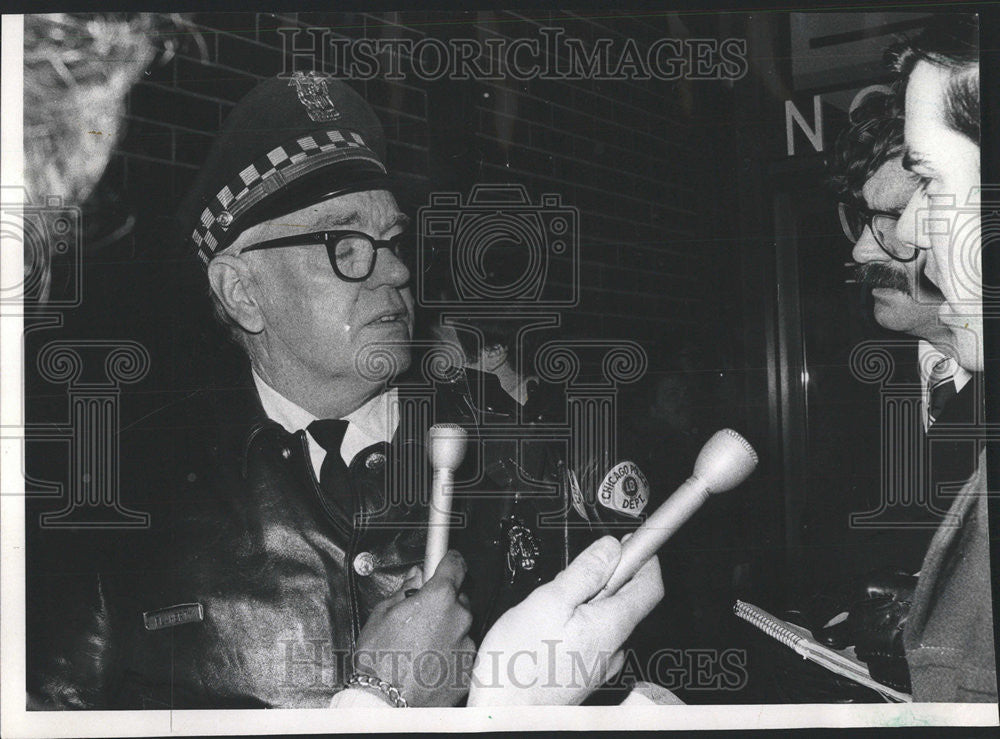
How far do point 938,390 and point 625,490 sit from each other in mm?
863

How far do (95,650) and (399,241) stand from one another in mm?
1301

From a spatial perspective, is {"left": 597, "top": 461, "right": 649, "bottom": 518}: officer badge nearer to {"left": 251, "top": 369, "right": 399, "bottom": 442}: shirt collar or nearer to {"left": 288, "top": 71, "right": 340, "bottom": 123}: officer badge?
{"left": 251, "top": 369, "right": 399, "bottom": 442}: shirt collar

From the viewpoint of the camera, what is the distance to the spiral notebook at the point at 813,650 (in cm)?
228

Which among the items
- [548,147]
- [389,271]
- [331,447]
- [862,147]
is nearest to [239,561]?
[331,447]

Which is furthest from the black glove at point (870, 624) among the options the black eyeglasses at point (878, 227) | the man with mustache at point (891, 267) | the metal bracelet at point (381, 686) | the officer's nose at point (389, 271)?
the officer's nose at point (389, 271)

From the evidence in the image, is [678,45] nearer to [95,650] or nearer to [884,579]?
[884,579]

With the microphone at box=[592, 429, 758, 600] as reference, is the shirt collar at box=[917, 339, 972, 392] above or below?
above

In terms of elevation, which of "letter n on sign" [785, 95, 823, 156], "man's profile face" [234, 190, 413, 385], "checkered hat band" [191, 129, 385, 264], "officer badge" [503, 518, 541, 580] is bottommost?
"officer badge" [503, 518, 541, 580]

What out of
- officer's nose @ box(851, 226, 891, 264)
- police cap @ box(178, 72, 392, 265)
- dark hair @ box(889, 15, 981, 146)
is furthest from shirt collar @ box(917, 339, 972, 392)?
police cap @ box(178, 72, 392, 265)

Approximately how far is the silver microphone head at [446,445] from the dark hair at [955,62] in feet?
4.85

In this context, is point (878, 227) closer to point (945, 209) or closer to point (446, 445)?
point (945, 209)

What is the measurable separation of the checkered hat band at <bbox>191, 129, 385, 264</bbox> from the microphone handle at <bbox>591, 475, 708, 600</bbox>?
113 centimetres

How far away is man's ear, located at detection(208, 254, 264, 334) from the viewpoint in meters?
2.26

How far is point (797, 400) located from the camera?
2.31 metres
